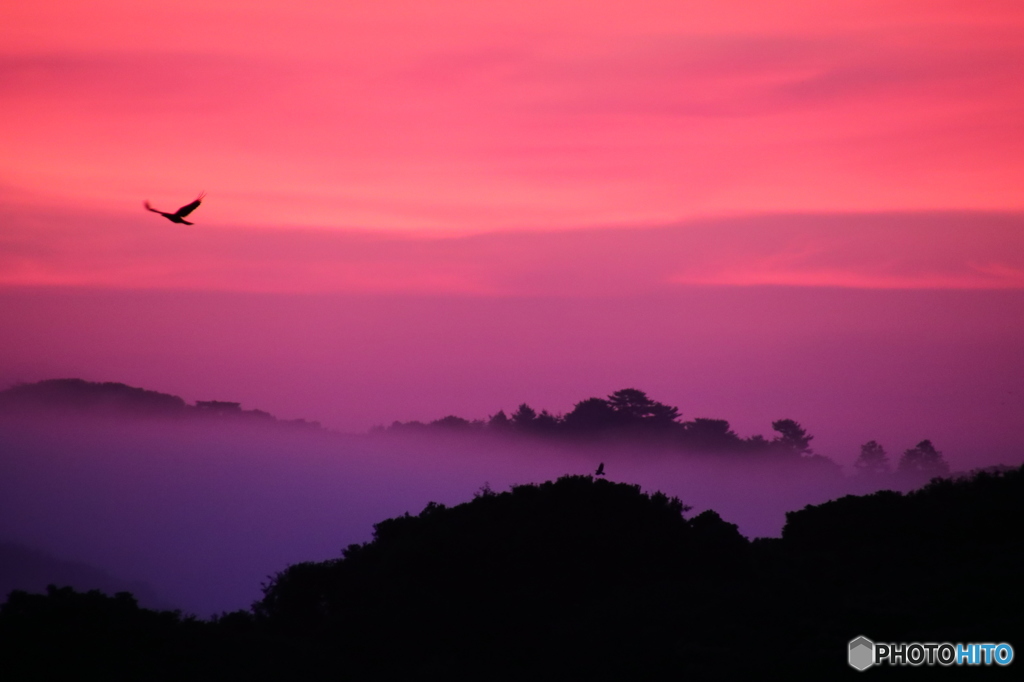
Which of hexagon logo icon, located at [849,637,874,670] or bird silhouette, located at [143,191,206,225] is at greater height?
bird silhouette, located at [143,191,206,225]

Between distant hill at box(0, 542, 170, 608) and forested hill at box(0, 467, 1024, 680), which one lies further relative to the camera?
distant hill at box(0, 542, 170, 608)

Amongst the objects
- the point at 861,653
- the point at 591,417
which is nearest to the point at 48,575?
the point at 591,417

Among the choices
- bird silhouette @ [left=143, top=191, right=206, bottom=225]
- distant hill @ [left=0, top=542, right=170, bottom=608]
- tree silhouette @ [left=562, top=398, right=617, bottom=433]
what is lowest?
distant hill @ [left=0, top=542, right=170, bottom=608]

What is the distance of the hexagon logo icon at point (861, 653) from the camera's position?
61.6ft

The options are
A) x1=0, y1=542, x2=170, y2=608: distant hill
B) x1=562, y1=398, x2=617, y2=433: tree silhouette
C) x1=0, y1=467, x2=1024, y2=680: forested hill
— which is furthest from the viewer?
x1=562, y1=398, x2=617, y2=433: tree silhouette

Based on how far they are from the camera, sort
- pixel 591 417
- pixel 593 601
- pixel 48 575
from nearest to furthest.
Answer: pixel 593 601 → pixel 48 575 → pixel 591 417

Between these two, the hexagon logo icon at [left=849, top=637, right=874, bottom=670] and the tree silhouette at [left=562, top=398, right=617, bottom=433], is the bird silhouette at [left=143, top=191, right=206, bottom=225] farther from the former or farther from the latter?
the tree silhouette at [left=562, top=398, right=617, bottom=433]

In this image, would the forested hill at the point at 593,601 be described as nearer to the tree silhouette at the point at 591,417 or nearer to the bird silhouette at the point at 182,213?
the bird silhouette at the point at 182,213

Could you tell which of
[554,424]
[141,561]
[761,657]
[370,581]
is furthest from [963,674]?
[554,424]

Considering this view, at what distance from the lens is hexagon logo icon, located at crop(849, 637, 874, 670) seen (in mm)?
18781

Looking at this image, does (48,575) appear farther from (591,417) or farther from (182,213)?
(182,213)

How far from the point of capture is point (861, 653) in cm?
1911

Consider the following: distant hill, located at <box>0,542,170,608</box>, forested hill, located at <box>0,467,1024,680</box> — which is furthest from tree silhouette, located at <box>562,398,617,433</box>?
forested hill, located at <box>0,467,1024,680</box>

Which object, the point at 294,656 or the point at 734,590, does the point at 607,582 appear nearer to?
the point at 734,590
